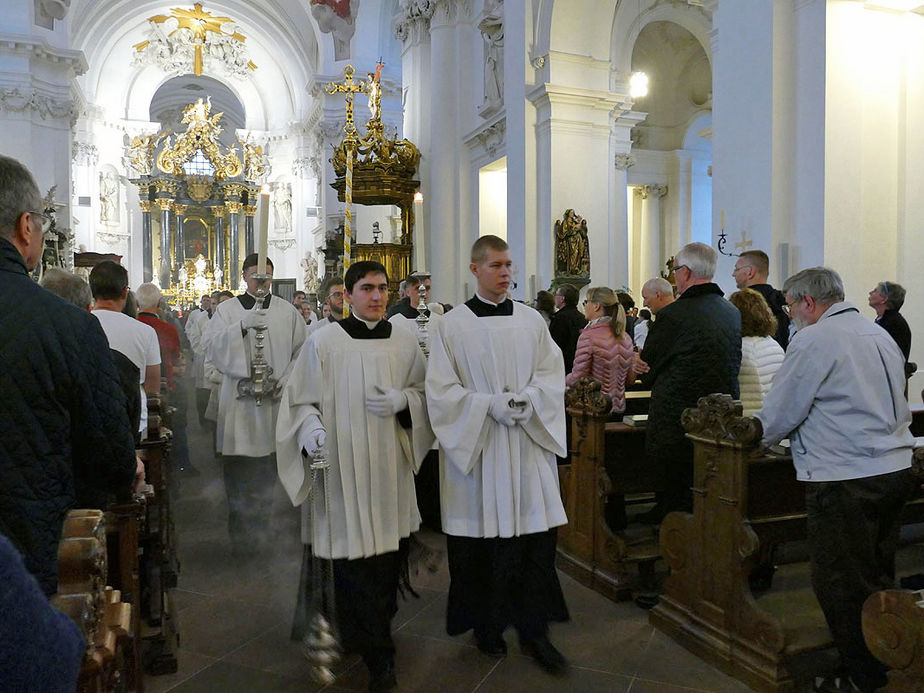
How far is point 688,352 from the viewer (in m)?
3.67

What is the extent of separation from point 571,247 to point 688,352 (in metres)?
7.09

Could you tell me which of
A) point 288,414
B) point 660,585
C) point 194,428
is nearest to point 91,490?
point 288,414

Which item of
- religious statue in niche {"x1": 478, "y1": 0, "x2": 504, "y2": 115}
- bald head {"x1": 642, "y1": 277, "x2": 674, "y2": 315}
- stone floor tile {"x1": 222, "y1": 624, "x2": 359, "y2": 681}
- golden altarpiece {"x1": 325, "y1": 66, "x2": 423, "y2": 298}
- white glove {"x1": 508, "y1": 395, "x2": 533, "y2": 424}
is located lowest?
stone floor tile {"x1": 222, "y1": 624, "x2": 359, "y2": 681}

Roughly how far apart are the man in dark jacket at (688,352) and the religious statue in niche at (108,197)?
31.2m

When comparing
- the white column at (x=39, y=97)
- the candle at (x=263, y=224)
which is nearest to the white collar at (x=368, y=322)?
the candle at (x=263, y=224)

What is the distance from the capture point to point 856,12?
6199 millimetres

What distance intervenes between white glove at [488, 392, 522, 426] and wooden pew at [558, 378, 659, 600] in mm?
1194

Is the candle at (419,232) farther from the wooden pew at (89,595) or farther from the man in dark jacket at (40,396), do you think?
the wooden pew at (89,595)

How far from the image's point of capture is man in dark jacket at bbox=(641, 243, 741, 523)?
11.9 ft

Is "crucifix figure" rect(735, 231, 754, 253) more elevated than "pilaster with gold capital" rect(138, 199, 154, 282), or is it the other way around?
"pilaster with gold capital" rect(138, 199, 154, 282)

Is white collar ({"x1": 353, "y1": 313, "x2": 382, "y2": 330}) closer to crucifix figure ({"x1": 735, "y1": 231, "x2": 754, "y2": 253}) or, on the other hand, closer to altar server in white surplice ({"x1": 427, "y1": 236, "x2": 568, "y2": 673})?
altar server in white surplice ({"x1": 427, "y1": 236, "x2": 568, "y2": 673})

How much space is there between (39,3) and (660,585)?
23.1m

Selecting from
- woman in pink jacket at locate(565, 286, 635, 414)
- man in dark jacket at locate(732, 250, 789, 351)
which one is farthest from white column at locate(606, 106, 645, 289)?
woman in pink jacket at locate(565, 286, 635, 414)

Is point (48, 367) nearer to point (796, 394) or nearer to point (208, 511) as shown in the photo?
point (796, 394)
